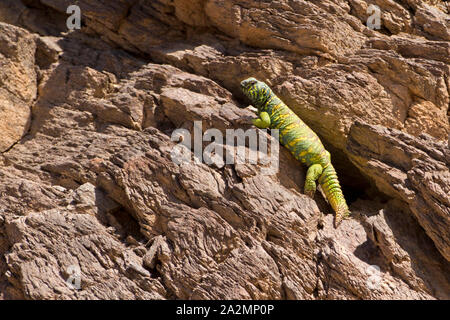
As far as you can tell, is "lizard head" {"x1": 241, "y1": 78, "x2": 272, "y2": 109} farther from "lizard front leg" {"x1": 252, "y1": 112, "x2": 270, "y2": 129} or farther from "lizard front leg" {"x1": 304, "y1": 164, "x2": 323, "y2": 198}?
"lizard front leg" {"x1": 304, "y1": 164, "x2": 323, "y2": 198}

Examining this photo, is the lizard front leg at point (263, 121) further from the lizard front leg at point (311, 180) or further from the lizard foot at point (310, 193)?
the lizard foot at point (310, 193)

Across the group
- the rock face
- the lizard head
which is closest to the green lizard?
the lizard head

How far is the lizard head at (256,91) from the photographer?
12.1 metres

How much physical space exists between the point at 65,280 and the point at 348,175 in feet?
27.3

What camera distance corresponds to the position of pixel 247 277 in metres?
9.88

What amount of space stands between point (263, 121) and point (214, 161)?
5.65 feet

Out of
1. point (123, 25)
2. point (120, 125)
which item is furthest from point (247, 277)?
point (123, 25)

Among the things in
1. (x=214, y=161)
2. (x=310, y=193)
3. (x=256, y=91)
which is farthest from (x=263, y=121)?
(x=310, y=193)

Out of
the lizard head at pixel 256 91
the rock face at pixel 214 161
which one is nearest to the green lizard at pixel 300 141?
the lizard head at pixel 256 91

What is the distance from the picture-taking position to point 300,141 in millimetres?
11789

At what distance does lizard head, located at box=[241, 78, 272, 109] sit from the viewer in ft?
39.8

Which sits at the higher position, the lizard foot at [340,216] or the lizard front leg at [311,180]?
the lizard front leg at [311,180]

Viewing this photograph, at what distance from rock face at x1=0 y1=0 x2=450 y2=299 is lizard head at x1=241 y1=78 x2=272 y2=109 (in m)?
0.53

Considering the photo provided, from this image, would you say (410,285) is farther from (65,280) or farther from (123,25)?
(123,25)
